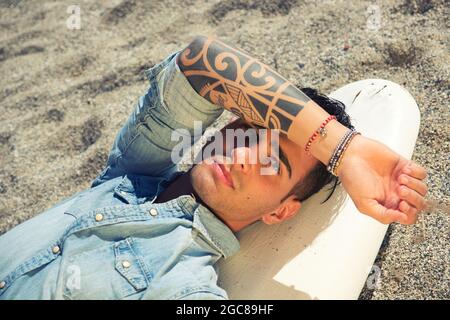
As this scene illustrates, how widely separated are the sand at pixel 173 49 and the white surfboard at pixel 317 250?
0.82ft

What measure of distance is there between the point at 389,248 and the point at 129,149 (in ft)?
3.64

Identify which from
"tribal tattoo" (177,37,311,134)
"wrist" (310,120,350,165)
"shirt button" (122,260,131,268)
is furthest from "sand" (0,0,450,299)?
"shirt button" (122,260,131,268)

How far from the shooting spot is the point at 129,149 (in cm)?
190

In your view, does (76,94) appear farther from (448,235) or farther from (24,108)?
(448,235)

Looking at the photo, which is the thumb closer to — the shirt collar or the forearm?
the forearm

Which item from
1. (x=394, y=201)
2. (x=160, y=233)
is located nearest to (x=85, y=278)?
(x=160, y=233)

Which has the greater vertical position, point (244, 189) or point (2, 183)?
point (244, 189)

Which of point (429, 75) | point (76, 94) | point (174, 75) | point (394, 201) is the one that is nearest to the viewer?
point (394, 201)

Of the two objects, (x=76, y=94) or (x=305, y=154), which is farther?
(x=76, y=94)

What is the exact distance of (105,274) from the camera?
1.47m

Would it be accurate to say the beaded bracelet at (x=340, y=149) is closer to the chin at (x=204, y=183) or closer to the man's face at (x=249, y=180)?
the man's face at (x=249, y=180)

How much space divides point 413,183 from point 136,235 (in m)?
0.89

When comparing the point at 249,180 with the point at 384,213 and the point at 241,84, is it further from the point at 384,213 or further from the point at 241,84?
the point at 384,213

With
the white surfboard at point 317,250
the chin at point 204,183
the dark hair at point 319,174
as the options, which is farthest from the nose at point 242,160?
the white surfboard at point 317,250
